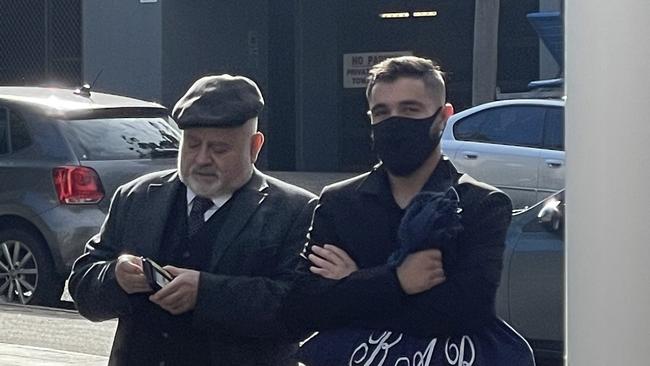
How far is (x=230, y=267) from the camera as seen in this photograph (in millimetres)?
3510

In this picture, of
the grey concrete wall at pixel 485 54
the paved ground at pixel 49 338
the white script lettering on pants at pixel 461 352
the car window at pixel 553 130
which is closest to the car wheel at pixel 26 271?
the paved ground at pixel 49 338

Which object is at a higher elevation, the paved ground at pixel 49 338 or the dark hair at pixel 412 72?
the dark hair at pixel 412 72

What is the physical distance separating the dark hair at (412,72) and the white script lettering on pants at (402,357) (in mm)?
632

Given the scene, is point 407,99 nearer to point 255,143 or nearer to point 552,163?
point 255,143

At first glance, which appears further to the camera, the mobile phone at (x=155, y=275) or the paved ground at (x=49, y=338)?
the paved ground at (x=49, y=338)

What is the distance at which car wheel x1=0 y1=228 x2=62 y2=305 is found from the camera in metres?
10.1

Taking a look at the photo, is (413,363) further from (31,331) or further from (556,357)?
(31,331)

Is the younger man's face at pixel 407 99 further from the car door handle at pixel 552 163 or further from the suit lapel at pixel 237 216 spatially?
the car door handle at pixel 552 163

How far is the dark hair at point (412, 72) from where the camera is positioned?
130 inches

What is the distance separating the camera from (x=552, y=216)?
25.4 feet

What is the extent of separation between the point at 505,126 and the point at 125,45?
11.1 m

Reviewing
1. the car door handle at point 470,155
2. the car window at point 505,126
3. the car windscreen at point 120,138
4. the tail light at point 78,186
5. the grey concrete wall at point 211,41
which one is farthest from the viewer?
the grey concrete wall at point 211,41

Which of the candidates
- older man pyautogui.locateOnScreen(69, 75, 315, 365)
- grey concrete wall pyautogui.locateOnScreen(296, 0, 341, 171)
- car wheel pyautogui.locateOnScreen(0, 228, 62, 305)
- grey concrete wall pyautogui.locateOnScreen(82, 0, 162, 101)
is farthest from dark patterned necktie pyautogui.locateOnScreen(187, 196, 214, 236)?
grey concrete wall pyautogui.locateOnScreen(296, 0, 341, 171)

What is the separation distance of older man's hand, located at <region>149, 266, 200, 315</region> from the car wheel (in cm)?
687
